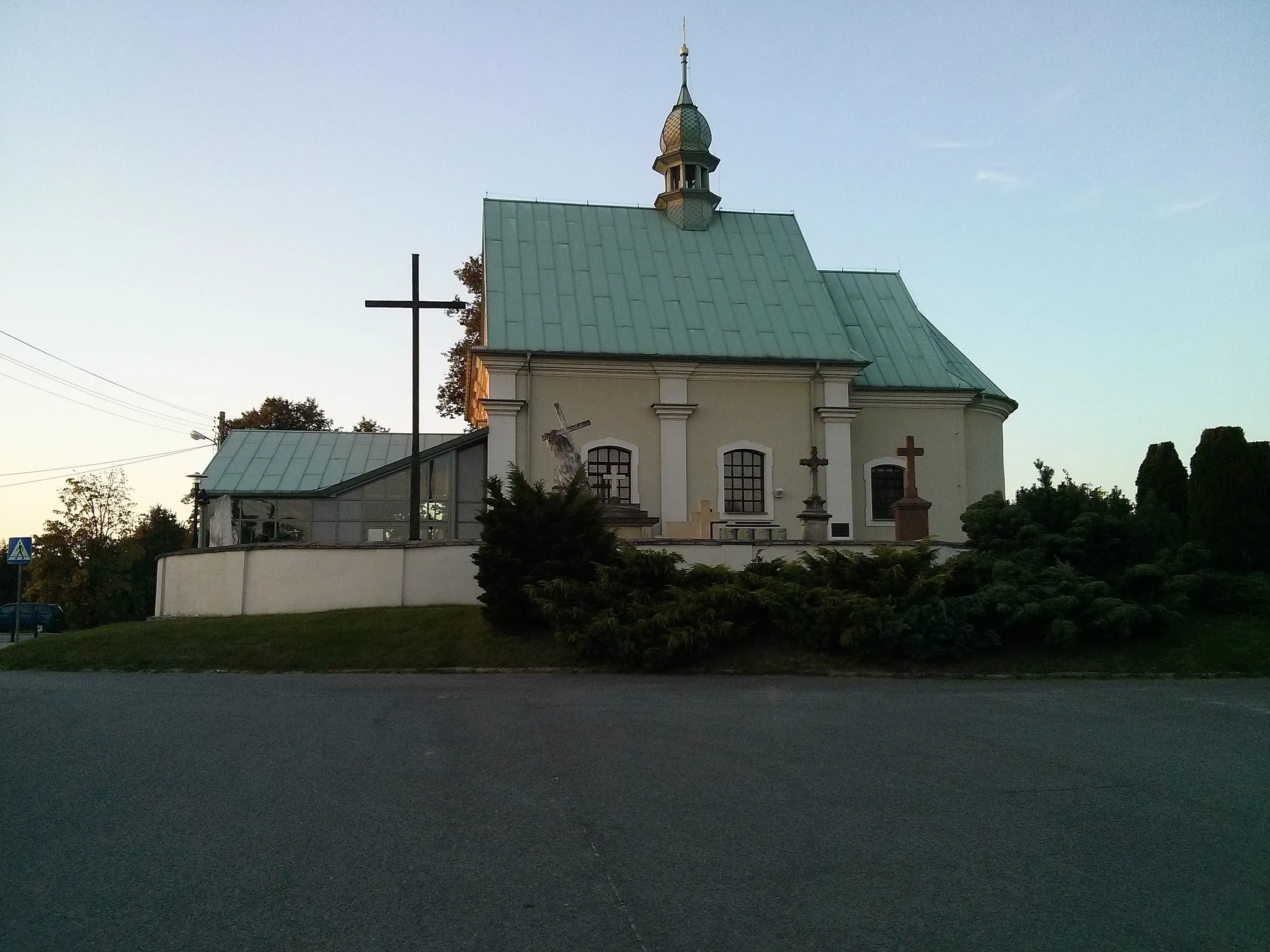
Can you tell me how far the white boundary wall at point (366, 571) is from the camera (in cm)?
1984

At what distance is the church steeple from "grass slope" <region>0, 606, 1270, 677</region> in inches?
663

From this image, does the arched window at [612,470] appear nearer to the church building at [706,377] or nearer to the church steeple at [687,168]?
the church building at [706,377]

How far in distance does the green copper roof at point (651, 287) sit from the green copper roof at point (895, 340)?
73.8 inches

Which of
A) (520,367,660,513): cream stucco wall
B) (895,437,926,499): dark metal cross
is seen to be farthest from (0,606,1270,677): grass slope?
(520,367,660,513): cream stucco wall

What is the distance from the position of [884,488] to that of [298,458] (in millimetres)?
16964

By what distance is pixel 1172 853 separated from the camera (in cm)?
595

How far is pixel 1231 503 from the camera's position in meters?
21.5

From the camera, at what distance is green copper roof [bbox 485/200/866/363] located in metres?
27.9

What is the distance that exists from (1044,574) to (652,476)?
1284 centimetres

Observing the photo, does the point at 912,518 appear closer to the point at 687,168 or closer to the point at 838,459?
the point at 838,459

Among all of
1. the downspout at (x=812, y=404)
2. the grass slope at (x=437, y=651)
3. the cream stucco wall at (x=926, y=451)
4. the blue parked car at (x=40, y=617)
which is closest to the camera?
the grass slope at (x=437, y=651)

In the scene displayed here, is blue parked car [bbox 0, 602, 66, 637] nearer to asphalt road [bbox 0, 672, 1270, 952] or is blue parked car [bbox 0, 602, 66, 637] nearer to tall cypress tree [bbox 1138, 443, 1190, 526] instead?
asphalt road [bbox 0, 672, 1270, 952]

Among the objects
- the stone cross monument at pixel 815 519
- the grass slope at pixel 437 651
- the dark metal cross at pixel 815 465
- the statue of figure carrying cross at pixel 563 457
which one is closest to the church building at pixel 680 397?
the dark metal cross at pixel 815 465

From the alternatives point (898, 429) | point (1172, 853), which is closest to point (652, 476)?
point (898, 429)
